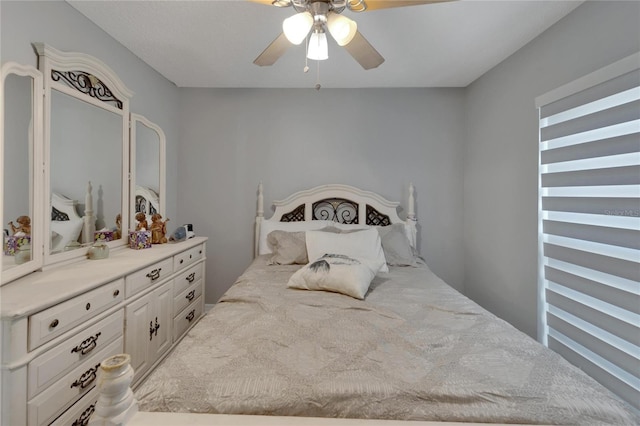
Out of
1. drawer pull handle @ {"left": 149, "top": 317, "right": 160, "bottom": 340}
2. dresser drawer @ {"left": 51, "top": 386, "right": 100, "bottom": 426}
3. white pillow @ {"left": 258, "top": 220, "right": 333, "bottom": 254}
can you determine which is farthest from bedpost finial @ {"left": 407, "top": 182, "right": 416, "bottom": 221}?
dresser drawer @ {"left": 51, "top": 386, "right": 100, "bottom": 426}

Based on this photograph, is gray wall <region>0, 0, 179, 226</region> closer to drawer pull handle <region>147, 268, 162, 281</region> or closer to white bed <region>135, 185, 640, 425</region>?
drawer pull handle <region>147, 268, 162, 281</region>

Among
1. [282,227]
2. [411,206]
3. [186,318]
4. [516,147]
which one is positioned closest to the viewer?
[516,147]

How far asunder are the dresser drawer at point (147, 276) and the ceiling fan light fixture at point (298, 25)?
5.16 feet

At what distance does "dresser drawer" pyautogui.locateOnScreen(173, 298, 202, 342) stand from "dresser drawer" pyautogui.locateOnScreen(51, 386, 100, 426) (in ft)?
2.85

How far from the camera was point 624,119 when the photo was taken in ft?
5.22

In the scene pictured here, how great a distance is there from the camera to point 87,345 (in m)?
1.49

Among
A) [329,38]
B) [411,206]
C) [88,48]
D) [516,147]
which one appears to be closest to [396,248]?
[411,206]

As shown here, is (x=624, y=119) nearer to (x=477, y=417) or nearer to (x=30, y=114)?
(x=477, y=417)

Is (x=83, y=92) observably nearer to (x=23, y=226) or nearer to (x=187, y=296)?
(x=23, y=226)

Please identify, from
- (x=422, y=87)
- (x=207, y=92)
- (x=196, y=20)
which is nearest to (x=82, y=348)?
(x=196, y=20)

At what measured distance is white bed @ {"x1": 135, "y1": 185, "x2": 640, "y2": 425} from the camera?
2.95 ft

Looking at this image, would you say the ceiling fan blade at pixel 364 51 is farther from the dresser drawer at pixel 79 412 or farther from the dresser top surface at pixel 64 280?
the dresser drawer at pixel 79 412

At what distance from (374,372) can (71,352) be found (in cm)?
132

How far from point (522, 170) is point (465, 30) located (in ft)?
3.62
